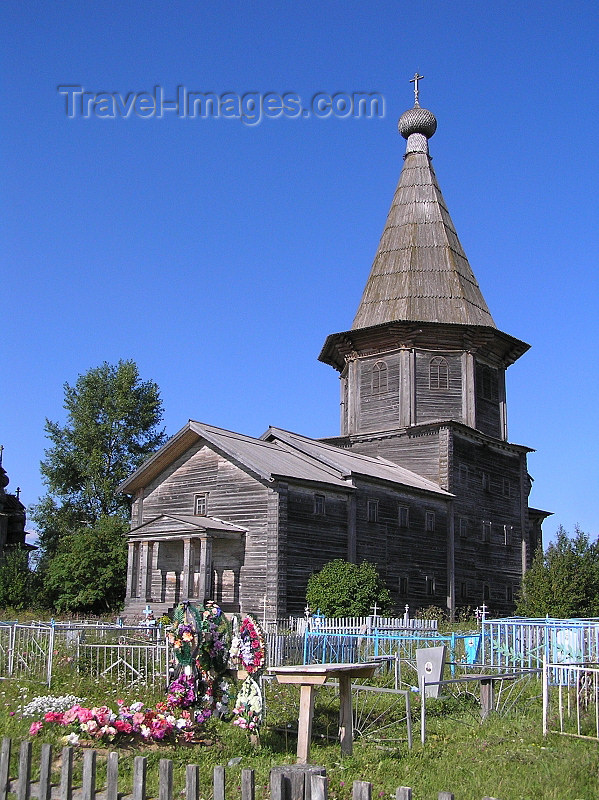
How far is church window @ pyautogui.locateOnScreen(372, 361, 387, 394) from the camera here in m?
37.8

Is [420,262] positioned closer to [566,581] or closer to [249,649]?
[566,581]

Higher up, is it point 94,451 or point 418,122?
point 418,122

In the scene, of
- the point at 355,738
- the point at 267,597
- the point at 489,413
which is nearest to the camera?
the point at 355,738

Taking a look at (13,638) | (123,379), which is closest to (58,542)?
(123,379)

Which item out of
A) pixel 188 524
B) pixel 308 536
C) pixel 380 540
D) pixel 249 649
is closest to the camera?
pixel 249 649

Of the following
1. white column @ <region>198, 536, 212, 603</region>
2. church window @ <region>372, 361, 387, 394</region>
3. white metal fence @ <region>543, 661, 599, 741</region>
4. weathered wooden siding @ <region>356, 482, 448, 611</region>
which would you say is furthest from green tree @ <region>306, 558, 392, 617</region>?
white metal fence @ <region>543, 661, 599, 741</region>

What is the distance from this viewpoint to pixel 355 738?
35.8 ft

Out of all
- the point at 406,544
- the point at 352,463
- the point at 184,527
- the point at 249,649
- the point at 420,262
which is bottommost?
the point at 249,649

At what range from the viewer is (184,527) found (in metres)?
27.7

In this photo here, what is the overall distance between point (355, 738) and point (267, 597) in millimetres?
16097

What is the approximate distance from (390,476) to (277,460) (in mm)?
5272

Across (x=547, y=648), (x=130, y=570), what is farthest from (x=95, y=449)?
(x=547, y=648)

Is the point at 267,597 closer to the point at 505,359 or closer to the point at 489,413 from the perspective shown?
the point at 489,413

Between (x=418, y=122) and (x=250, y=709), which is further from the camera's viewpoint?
(x=418, y=122)
